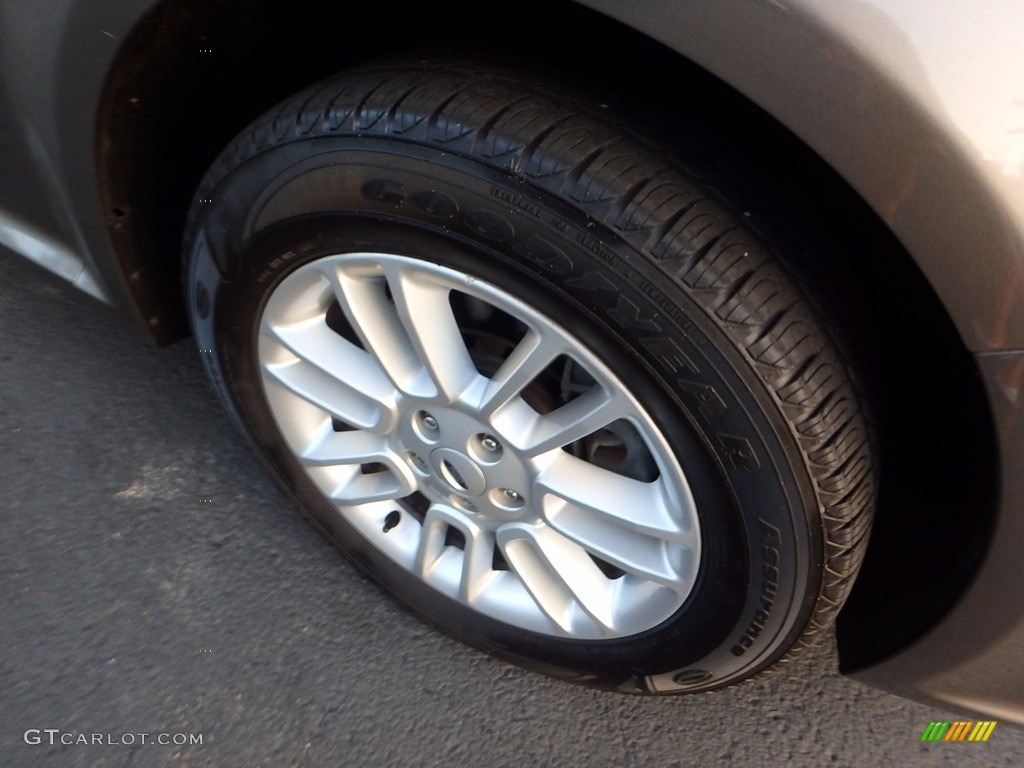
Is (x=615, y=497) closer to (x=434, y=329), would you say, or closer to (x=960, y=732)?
(x=434, y=329)

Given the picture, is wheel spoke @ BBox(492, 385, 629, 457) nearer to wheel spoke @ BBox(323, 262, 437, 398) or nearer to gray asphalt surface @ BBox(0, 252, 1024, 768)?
wheel spoke @ BBox(323, 262, 437, 398)

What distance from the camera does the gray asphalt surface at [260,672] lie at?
130 cm

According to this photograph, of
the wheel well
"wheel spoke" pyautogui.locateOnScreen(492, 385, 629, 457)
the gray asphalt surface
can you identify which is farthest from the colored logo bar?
"wheel spoke" pyautogui.locateOnScreen(492, 385, 629, 457)

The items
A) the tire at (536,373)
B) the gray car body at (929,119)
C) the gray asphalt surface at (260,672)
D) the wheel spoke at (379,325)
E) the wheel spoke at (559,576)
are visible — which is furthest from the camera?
the gray asphalt surface at (260,672)

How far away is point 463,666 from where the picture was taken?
1.41 metres

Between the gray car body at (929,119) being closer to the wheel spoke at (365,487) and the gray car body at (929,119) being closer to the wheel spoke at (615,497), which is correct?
the wheel spoke at (615,497)

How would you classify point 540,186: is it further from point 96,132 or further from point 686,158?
point 96,132

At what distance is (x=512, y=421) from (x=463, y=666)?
555 mm

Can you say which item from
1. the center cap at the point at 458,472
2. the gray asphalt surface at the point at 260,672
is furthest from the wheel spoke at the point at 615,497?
the gray asphalt surface at the point at 260,672

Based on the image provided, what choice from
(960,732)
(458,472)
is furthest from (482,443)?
(960,732)

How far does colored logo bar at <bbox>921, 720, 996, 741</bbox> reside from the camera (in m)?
1.35

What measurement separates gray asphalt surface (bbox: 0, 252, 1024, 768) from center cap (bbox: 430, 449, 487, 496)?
15.2 inches

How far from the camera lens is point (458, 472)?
46.9 inches

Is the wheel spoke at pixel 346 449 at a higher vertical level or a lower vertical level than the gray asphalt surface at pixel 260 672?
higher
